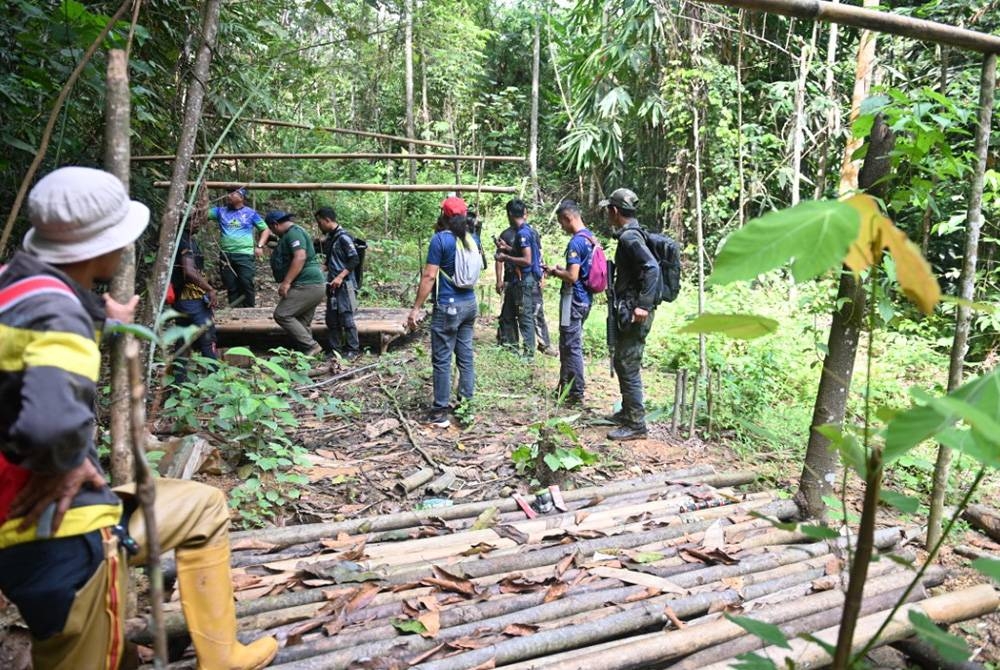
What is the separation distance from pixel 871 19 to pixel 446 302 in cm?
407

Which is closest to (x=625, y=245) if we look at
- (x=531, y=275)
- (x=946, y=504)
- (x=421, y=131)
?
(x=531, y=275)

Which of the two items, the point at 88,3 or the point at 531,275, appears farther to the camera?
the point at 531,275

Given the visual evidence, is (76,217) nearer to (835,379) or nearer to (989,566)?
(989,566)

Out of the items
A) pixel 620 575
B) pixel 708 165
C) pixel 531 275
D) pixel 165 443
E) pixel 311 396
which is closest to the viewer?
pixel 620 575

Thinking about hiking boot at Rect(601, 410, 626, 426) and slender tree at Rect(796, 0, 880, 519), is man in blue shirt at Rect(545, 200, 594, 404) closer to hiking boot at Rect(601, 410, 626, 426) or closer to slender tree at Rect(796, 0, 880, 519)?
hiking boot at Rect(601, 410, 626, 426)

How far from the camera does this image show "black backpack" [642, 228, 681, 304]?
5.79m

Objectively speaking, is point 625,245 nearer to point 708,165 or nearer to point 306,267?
point 306,267

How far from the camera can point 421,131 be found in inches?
693

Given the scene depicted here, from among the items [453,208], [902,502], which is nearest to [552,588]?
[902,502]

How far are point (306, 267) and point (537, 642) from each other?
5.92 metres

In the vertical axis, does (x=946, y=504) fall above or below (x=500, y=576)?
below

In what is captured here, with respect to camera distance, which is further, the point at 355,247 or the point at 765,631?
the point at 355,247

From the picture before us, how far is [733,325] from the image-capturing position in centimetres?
128

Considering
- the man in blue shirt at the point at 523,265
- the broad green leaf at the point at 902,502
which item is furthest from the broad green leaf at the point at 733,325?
the man in blue shirt at the point at 523,265
